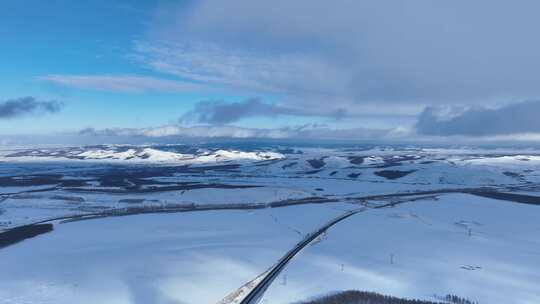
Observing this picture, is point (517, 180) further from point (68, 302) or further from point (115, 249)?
point (68, 302)

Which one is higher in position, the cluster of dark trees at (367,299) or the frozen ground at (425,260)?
the frozen ground at (425,260)

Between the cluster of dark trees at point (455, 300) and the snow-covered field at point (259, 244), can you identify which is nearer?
the cluster of dark trees at point (455, 300)

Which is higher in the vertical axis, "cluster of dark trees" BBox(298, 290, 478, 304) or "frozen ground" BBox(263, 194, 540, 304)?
"frozen ground" BBox(263, 194, 540, 304)

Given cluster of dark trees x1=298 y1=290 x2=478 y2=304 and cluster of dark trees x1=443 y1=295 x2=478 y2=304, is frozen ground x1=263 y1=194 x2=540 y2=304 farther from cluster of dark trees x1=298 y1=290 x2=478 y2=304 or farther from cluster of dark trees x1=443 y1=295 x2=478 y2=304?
cluster of dark trees x1=298 y1=290 x2=478 y2=304

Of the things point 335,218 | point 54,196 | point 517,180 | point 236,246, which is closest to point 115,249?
point 236,246

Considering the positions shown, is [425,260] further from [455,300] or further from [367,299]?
[367,299]

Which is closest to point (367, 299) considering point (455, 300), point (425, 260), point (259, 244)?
point (455, 300)

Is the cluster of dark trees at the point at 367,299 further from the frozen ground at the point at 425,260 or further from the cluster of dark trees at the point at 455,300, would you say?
the frozen ground at the point at 425,260

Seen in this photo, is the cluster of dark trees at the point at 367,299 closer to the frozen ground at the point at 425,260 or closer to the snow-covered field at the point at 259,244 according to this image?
the frozen ground at the point at 425,260

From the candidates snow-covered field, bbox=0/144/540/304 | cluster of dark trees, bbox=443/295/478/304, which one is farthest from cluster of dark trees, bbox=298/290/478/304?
snow-covered field, bbox=0/144/540/304

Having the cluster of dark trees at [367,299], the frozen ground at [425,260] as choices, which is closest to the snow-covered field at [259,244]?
the frozen ground at [425,260]

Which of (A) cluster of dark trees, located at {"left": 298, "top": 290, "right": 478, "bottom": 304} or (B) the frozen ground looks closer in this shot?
(A) cluster of dark trees, located at {"left": 298, "top": 290, "right": 478, "bottom": 304}

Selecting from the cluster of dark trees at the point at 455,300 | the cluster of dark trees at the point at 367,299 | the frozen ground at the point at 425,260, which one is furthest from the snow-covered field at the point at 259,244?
the cluster of dark trees at the point at 367,299
